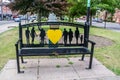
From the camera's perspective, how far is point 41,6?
15.0 m

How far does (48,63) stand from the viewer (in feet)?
22.4

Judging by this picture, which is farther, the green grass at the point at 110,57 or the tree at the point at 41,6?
the tree at the point at 41,6

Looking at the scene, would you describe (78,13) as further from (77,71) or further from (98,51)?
(77,71)

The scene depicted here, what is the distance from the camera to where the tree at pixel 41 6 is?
47.4 ft

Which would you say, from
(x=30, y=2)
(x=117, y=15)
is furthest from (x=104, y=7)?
(x=117, y=15)

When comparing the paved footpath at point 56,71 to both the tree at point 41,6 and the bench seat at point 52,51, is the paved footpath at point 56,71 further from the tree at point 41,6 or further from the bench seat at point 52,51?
the tree at point 41,6

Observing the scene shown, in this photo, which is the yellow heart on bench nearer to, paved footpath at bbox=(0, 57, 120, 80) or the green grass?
paved footpath at bbox=(0, 57, 120, 80)

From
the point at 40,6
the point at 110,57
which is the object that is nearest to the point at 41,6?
the point at 40,6

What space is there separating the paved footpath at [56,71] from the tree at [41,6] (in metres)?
7.62

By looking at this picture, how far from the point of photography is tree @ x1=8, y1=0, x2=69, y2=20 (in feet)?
47.4

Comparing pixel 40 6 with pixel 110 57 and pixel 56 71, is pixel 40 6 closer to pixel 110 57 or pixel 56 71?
pixel 110 57

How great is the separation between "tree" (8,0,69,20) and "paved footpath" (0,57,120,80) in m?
7.62

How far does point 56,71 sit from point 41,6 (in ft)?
31.0

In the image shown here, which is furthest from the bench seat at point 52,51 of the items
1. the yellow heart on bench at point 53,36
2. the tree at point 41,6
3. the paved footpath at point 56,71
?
the tree at point 41,6
